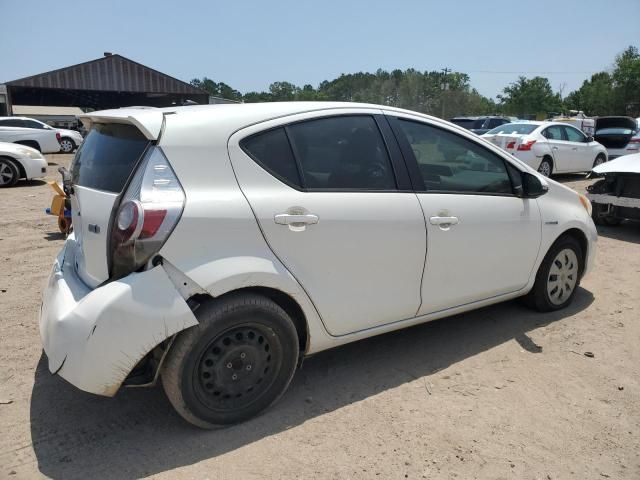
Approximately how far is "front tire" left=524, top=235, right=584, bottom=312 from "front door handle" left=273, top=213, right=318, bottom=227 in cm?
235

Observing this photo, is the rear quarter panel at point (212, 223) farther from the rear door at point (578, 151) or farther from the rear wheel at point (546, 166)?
the rear door at point (578, 151)

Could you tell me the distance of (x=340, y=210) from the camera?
2838 millimetres

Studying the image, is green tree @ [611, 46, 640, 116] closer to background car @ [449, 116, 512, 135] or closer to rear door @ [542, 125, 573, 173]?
background car @ [449, 116, 512, 135]

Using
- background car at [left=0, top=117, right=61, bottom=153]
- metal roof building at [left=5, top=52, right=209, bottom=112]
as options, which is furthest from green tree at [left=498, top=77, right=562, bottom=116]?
background car at [left=0, top=117, right=61, bottom=153]

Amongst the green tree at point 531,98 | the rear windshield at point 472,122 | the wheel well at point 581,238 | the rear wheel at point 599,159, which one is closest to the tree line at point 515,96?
the green tree at point 531,98

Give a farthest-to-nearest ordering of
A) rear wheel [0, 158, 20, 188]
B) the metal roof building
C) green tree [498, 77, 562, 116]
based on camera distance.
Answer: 1. green tree [498, 77, 562, 116]
2. the metal roof building
3. rear wheel [0, 158, 20, 188]

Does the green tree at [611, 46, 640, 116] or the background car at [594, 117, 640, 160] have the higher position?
the green tree at [611, 46, 640, 116]

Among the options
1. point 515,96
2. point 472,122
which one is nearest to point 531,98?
point 515,96

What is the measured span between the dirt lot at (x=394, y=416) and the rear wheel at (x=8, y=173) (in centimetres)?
871

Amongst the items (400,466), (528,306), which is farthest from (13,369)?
(528,306)

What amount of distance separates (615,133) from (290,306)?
53.5 ft

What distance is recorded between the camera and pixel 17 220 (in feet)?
26.0

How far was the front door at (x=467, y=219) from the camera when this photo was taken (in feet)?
10.8

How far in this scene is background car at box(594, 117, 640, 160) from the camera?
1532 cm
